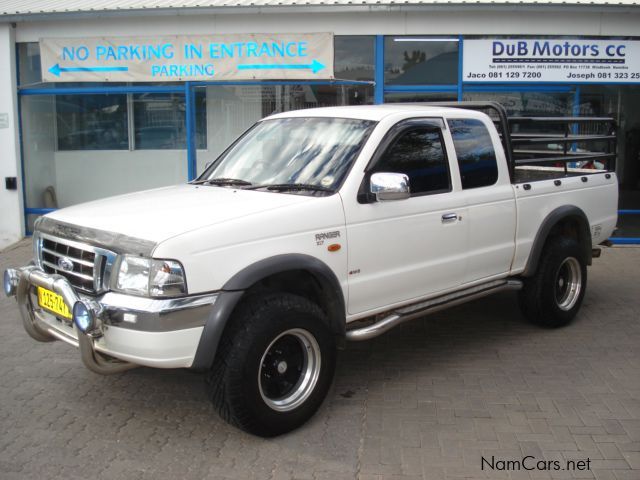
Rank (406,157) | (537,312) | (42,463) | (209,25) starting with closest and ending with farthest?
(42,463) → (406,157) → (537,312) → (209,25)

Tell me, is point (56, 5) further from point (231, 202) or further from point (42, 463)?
point (42, 463)

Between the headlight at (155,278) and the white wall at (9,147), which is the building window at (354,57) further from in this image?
the headlight at (155,278)

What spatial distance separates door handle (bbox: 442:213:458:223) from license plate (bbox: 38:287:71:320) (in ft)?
8.57

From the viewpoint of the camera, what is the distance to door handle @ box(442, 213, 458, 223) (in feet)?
15.9

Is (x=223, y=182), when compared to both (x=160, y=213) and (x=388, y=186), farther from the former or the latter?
(x=388, y=186)

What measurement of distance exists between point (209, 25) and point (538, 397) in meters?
7.66

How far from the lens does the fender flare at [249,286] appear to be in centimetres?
356

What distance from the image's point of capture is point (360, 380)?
4.91 m

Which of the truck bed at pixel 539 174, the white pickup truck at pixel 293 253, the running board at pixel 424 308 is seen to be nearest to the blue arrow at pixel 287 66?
the truck bed at pixel 539 174

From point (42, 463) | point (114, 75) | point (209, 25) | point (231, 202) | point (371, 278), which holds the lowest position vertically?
point (42, 463)

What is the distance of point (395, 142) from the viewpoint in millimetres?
4680

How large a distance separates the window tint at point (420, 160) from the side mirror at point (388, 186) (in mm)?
262

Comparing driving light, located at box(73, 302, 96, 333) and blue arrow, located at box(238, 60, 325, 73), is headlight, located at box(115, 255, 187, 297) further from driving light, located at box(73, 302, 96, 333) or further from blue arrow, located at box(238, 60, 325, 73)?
blue arrow, located at box(238, 60, 325, 73)

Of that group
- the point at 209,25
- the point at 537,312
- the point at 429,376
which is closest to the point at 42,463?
the point at 429,376
